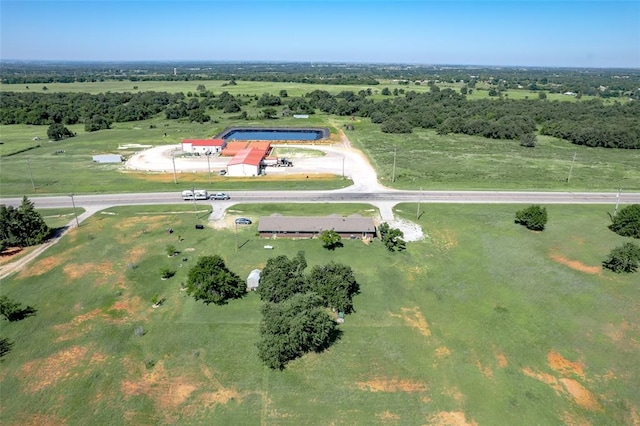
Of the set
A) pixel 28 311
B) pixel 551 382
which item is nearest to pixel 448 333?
pixel 551 382

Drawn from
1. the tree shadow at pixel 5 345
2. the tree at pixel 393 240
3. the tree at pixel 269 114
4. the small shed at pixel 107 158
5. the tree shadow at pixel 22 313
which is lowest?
the tree shadow at pixel 5 345

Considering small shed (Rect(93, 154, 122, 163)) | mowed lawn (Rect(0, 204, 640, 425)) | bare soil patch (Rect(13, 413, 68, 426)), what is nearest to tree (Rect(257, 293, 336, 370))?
mowed lawn (Rect(0, 204, 640, 425))

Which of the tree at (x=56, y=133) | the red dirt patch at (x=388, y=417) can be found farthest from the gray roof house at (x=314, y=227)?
the tree at (x=56, y=133)

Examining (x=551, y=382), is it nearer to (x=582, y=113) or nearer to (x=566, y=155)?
(x=566, y=155)

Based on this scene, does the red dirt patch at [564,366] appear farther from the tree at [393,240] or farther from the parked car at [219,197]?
the parked car at [219,197]

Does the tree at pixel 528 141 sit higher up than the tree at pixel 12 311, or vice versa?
the tree at pixel 528 141

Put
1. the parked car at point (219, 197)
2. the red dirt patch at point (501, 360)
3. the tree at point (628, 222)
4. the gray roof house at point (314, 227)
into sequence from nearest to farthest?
the red dirt patch at point (501, 360) → the gray roof house at point (314, 227) → the tree at point (628, 222) → the parked car at point (219, 197)
